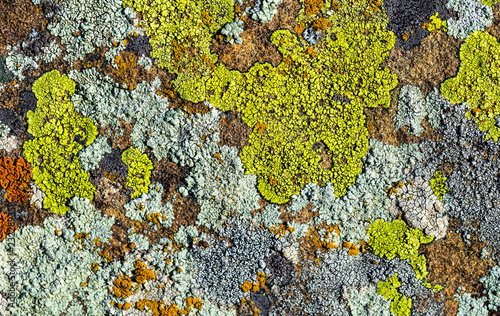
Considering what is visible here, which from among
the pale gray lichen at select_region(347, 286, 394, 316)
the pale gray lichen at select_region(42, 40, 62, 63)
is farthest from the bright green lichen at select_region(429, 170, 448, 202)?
the pale gray lichen at select_region(42, 40, 62, 63)

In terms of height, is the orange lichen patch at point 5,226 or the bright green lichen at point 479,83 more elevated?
the bright green lichen at point 479,83

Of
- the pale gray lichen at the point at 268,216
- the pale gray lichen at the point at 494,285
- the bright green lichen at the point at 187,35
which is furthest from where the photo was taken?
the pale gray lichen at the point at 494,285

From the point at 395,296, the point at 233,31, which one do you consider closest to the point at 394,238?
the point at 395,296

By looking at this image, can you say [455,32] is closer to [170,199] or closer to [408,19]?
[408,19]

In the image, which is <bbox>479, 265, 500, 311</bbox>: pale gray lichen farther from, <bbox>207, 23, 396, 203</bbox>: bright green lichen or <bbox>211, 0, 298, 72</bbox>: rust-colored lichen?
<bbox>211, 0, 298, 72</bbox>: rust-colored lichen

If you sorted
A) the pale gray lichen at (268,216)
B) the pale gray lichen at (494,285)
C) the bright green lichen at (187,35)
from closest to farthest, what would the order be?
the bright green lichen at (187,35) → the pale gray lichen at (268,216) → the pale gray lichen at (494,285)

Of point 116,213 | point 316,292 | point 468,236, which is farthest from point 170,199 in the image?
point 468,236

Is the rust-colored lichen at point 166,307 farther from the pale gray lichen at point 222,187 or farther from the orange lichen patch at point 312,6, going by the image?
the orange lichen patch at point 312,6

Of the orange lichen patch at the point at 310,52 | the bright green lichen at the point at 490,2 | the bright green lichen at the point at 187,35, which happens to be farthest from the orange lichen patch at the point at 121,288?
the bright green lichen at the point at 490,2
